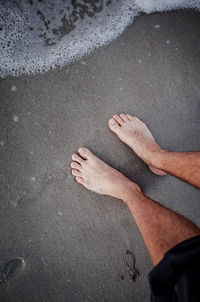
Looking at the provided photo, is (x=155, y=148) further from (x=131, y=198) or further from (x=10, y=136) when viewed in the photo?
(x=10, y=136)

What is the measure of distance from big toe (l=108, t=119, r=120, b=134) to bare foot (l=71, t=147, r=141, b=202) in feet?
0.63

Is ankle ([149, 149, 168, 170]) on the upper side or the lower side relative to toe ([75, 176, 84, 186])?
lower

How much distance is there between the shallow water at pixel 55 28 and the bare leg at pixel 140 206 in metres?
0.59

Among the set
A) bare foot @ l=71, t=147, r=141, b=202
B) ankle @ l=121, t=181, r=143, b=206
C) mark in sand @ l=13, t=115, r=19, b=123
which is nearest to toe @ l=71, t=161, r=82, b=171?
bare foot @ l=71, t=147, r=141, b=202

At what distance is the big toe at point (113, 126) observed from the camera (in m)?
1.28

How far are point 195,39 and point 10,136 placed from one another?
129cm

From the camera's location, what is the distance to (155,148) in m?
1.24

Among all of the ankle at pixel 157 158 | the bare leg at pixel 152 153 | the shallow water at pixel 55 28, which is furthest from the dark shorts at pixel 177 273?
the shallow water at pixel 55 28

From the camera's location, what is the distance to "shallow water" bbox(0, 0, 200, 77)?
1.28 meters

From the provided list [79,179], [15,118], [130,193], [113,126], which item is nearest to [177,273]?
[130,193]

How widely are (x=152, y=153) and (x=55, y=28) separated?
944 millimetres

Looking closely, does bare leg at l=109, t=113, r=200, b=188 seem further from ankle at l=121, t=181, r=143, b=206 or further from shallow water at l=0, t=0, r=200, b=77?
shallow water at l=0, t=0, r=200, b=77

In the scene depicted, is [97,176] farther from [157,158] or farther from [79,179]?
[157,158]

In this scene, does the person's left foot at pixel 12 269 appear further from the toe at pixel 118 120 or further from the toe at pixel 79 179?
the toe at pixel 118 120
